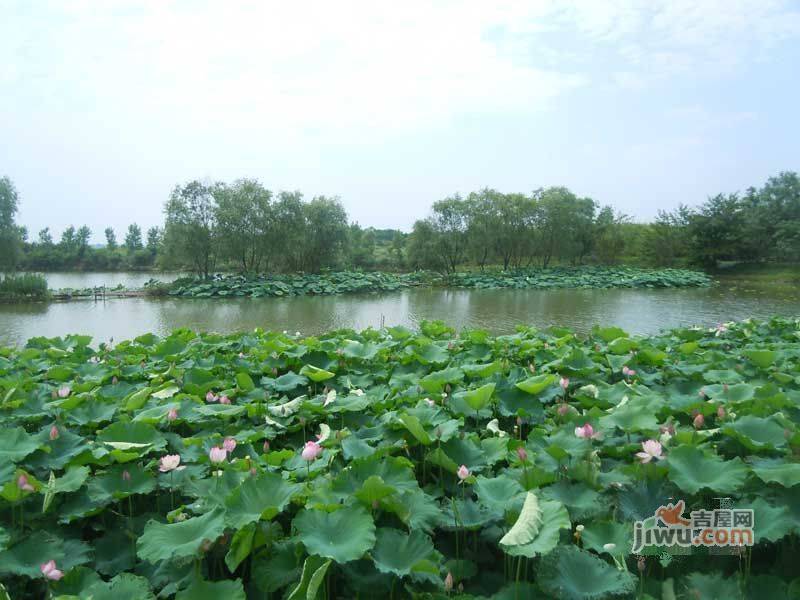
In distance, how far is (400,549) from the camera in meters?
1.37

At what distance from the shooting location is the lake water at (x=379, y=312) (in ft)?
39.8

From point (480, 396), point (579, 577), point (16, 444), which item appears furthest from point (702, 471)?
point (16, 444)

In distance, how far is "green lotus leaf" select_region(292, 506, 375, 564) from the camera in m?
1.27

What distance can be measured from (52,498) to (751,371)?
145 inches

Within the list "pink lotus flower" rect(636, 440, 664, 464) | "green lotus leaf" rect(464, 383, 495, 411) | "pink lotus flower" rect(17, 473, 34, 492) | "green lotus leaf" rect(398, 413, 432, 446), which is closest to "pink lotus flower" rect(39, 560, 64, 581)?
"pink lotus flower" rect(17, 473, 34, 492)

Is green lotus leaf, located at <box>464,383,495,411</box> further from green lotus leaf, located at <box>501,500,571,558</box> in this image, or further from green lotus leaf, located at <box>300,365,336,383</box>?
green lotus leaf, located at <box>300,365,336,383</box>

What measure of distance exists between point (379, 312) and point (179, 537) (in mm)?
13725

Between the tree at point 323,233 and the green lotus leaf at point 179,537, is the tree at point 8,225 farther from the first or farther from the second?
the green lotus leaf at point 179,537

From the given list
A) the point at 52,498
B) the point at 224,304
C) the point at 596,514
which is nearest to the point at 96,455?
the point at 52,498

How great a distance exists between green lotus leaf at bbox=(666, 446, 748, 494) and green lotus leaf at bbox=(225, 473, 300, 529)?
1164 mm

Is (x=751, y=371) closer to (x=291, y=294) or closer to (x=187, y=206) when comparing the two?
(x=291, y=294)

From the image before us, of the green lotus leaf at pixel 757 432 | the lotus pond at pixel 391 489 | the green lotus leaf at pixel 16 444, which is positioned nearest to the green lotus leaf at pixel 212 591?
the lotus pond at pixel 391 489

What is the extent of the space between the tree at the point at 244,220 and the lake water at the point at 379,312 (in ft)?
17.7

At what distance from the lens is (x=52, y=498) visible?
5.52ft
